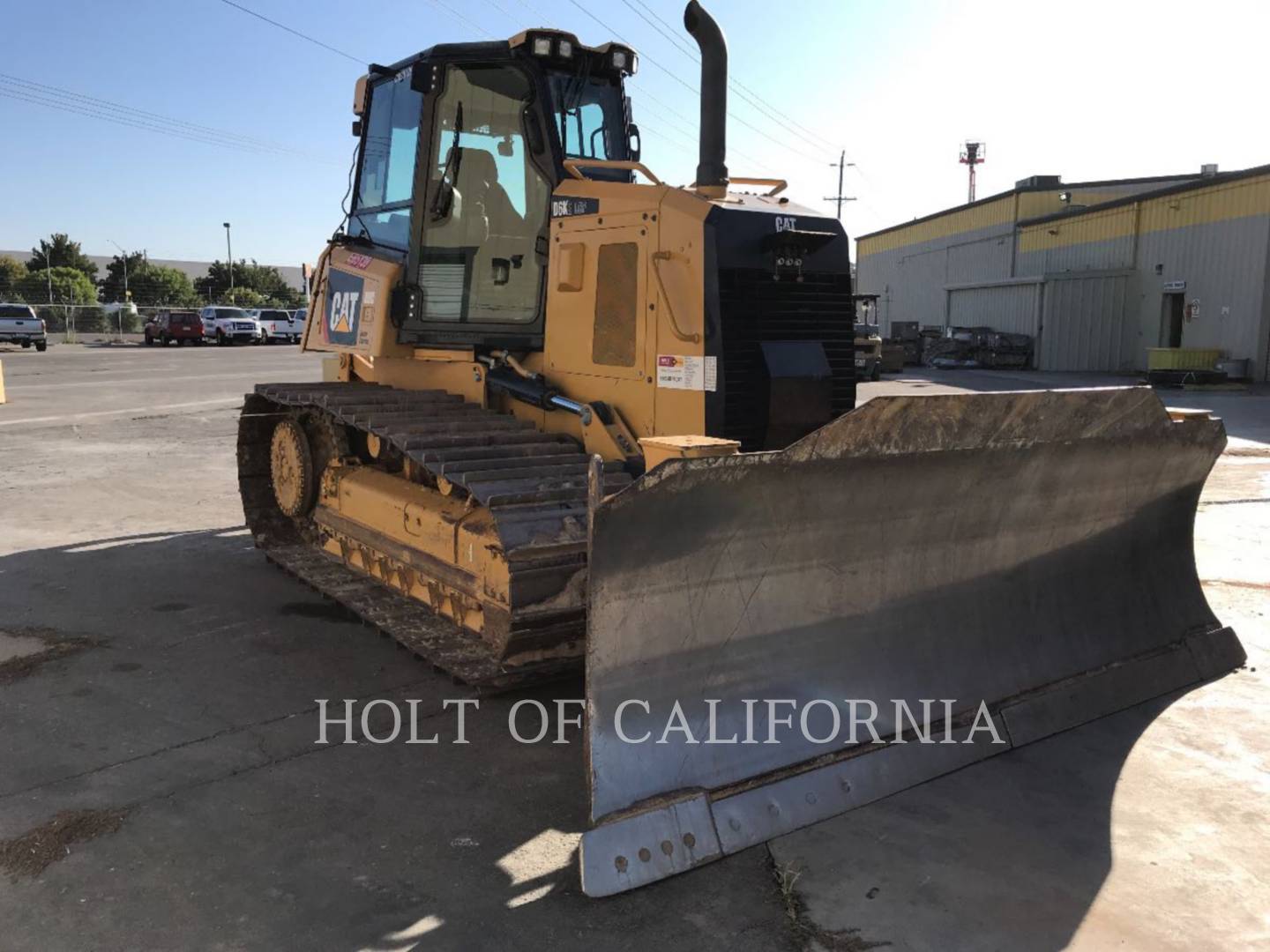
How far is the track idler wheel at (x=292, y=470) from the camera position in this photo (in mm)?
6703

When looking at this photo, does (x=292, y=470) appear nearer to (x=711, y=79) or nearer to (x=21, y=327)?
(x=711, y=79)

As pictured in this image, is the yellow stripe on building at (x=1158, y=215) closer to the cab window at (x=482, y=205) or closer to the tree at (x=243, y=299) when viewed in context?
the cab window at (x=482, y=205)

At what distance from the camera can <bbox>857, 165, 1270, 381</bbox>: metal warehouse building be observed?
2512 centimetres

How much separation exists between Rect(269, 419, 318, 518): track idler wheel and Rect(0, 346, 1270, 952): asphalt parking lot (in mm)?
918

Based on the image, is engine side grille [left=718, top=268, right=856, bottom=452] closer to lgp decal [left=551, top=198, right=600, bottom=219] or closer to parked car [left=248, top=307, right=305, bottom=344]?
lgp decal [left=551, top=198, right=600, bottom=219]

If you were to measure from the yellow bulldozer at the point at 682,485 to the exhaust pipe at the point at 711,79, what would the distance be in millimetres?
17

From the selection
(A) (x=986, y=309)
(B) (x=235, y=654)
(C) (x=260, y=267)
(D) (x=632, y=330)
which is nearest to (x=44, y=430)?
(B) (x=235, y=654)

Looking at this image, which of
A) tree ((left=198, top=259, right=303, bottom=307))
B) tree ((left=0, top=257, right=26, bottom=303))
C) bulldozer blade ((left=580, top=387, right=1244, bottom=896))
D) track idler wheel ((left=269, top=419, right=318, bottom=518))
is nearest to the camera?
bulldozer blade ((left=580, top=387, right=1244, bottom=896))

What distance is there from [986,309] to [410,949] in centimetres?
3621

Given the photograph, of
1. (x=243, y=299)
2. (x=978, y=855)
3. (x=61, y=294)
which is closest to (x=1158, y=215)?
(x=978, y=855)

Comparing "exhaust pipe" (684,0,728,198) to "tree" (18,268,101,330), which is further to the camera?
"tree" (18,268,101,330)

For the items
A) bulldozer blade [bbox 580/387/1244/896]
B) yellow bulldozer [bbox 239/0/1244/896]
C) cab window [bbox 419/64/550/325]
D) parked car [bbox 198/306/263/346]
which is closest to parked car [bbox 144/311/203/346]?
parked car [bbox 198/306/263/346]

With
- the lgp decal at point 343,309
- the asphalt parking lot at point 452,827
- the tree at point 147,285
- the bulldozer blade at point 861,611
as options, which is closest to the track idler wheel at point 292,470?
the lgp decal at point 343,309

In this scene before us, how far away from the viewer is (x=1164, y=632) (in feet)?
16.4
